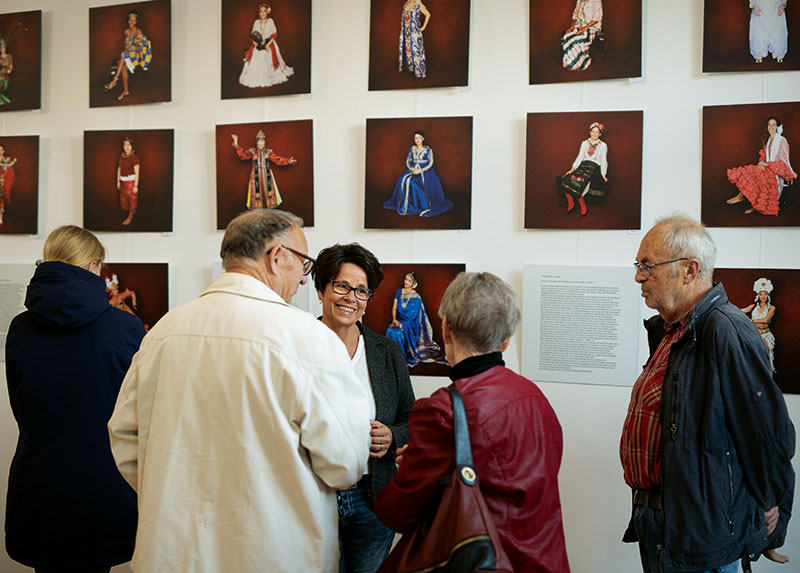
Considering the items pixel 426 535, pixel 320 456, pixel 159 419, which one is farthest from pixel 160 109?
pixel 426 535

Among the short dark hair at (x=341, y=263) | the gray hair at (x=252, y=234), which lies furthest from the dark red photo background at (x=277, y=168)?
the gray hair at (x=252, y=234)

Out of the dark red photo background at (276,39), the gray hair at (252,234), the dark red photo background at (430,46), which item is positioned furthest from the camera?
the dark red photo background at (276,39)

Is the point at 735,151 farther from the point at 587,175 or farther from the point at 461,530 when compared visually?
the point at 461,530

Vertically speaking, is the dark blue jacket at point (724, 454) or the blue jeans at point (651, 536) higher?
the dark blue jacket at point (724, 454)

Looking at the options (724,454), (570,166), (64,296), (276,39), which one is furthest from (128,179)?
(724,454)

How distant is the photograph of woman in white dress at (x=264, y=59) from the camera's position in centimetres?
398

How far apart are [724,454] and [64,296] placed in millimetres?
2719

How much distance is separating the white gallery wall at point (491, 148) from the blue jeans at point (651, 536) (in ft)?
3.04

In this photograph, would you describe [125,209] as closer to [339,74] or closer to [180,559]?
[339,74]

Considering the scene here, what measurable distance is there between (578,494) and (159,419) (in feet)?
7.90

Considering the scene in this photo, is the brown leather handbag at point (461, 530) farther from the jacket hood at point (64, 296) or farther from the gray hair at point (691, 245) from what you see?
the jacket hood at point (64, 296)

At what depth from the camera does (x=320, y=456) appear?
2.03 metres

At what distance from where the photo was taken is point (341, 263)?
9.86 feet

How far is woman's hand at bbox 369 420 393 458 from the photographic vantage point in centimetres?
262
